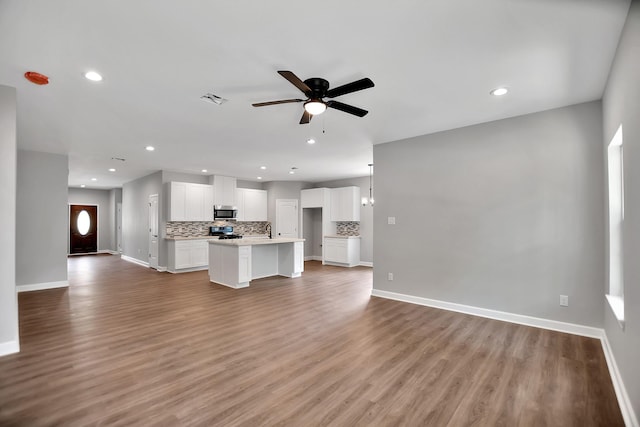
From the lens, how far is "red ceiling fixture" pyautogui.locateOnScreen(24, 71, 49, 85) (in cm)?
271

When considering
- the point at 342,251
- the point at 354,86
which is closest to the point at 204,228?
the point at 342,251

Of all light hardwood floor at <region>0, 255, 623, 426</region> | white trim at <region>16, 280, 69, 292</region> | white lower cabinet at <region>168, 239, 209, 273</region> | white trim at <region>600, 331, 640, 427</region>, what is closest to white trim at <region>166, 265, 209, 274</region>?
white lower cabinet at <region>168, 239, 209, 273</region>

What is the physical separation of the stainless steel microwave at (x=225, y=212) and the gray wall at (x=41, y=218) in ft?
11.2

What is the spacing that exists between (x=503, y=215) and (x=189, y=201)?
7.34 meters

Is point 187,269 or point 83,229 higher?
point 83,229

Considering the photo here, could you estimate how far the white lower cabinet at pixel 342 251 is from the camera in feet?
28.3

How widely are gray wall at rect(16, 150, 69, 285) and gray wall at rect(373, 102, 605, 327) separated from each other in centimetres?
636

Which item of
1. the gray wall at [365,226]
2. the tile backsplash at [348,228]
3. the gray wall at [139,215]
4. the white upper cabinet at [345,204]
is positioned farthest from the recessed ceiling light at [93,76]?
the tile backsplash at [348,228]

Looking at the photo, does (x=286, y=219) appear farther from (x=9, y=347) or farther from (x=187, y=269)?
(x=9, y=347)

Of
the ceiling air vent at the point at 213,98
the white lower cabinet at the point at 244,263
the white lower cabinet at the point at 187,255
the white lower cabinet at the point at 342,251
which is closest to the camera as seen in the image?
the ceiling air vent at the point at 213,98

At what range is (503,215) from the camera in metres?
3.94

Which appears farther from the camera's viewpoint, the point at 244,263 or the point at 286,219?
the point at 286,219

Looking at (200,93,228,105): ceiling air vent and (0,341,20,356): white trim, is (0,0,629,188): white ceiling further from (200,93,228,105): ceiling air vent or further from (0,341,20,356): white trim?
(0,341,20,356): white trim

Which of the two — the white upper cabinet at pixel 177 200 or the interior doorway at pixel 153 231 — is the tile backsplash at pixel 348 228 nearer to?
the white upper cabinet at pixel 177 200
